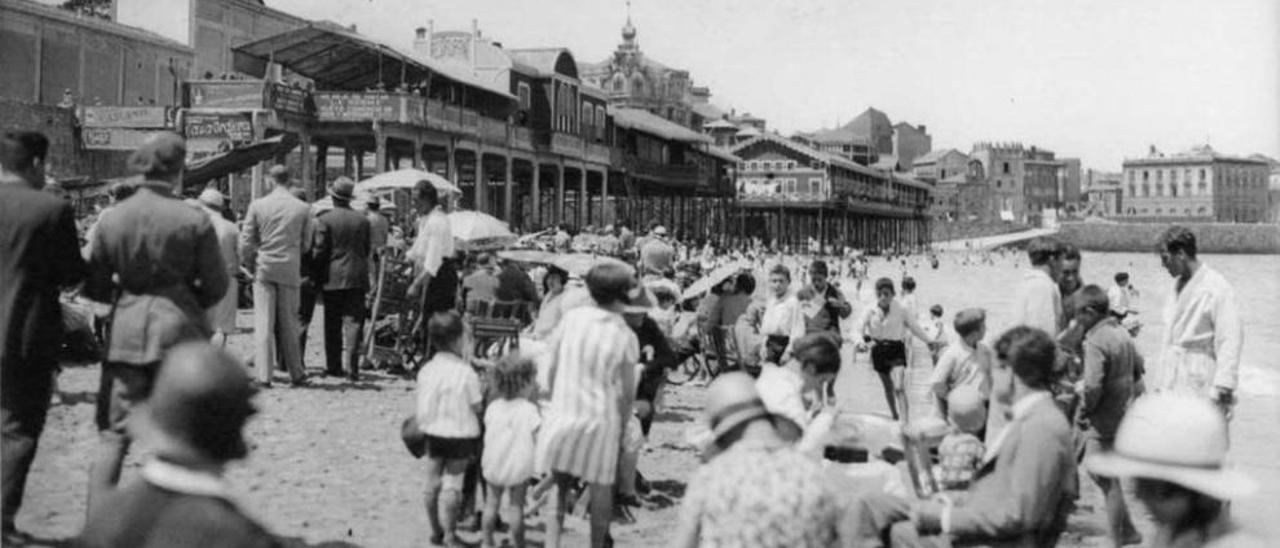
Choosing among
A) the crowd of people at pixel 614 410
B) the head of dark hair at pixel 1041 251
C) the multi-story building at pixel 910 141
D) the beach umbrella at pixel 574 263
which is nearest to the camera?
the crowd of people at pixel 614 410

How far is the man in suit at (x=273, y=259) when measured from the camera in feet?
31.8

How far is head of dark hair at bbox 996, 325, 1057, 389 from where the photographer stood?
454 cm

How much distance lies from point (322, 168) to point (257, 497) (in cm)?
2594

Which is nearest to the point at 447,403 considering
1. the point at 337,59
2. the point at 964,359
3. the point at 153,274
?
the point at 153,274

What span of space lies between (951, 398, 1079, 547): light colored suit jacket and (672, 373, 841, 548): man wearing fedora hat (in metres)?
0.89

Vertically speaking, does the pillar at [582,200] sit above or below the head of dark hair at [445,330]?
above

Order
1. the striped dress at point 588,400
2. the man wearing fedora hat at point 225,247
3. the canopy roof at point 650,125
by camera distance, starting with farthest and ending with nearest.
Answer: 1. the canopy roof at point 650,125
2. the man wearing fedora hat at point 225,247
3. the striped dress at point 588,400

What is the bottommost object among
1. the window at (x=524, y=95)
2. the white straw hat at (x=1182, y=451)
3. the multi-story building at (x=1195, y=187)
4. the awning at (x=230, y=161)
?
the white straw hat at (x=1182, y=451)

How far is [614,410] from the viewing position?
5602 millimetres

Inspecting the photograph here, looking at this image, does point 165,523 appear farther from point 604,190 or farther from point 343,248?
point 604,190

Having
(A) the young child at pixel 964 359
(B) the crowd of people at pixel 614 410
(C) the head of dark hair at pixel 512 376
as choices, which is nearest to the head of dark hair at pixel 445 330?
(B) the crowd of people at pixel 614 410

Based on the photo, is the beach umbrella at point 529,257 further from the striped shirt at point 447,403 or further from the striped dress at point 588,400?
the striped dress at point 588,400

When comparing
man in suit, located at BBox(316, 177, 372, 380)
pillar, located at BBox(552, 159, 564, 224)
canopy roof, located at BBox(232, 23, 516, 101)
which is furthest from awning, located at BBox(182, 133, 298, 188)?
pillar, located at BBox(552, 159, 564, 224)

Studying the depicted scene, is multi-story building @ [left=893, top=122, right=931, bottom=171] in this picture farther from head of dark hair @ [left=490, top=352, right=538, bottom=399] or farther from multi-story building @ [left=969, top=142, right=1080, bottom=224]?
head of dark hair @ [left=490, top=352, right=538, bottom=399]
